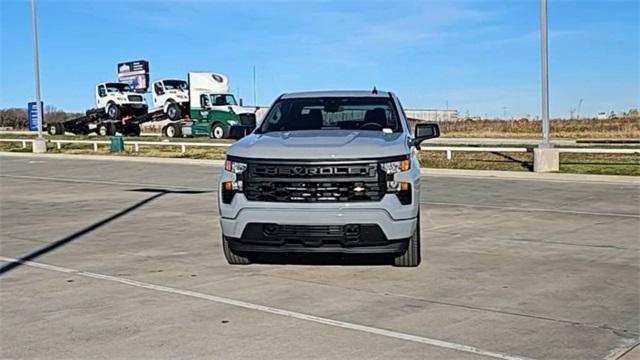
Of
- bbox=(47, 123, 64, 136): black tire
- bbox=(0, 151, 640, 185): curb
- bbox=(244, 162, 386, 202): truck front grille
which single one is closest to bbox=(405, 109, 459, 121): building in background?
bbox=(47, 123, 64, 136): black tire

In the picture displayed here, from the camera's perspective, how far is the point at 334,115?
28.3 ft

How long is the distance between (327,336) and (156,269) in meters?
3.08

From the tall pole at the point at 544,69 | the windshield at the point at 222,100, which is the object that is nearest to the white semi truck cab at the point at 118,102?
the windshield at the point at 222,100

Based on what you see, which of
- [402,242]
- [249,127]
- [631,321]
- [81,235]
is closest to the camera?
[631,321]

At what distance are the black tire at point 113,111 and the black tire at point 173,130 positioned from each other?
13.2 feet

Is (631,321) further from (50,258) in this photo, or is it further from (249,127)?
(50,258)

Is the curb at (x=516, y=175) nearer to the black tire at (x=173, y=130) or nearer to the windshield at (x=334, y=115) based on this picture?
the windshield at (x=334, y=115)

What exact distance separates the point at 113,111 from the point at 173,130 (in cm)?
541

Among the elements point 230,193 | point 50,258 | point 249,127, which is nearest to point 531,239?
point 249,127

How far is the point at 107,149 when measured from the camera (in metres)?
36.0

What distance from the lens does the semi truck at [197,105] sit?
42.2m

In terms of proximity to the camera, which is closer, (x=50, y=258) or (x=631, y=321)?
(x=631, y=321)

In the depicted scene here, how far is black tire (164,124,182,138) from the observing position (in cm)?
4534

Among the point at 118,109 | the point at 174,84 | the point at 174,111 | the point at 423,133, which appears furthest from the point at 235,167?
the point at 118,109
